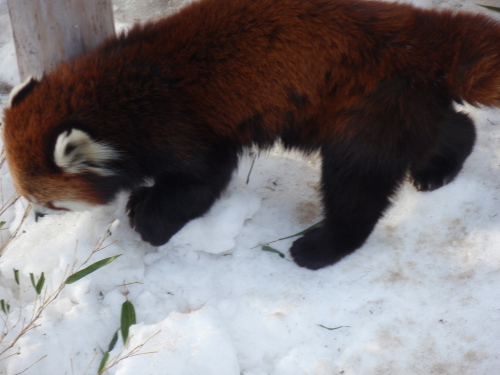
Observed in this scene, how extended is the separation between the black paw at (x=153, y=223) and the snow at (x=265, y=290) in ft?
0.26

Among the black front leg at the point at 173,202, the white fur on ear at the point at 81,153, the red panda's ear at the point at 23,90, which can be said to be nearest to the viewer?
the white fur on ear at the point at 81,153

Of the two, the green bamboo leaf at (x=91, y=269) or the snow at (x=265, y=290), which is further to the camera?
the green bamboo leaf at (x=91, y=269)

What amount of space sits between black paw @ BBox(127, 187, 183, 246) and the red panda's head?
214 millimetres

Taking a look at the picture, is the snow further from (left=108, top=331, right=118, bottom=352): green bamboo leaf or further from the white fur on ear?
the white fur on ear

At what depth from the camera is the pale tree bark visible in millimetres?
2820

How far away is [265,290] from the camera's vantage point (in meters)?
2.82

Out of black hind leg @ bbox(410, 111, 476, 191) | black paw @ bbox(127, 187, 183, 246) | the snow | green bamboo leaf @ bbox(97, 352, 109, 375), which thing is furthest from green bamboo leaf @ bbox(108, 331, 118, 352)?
black hind leg @ bbox(410, 111, 476, 191)

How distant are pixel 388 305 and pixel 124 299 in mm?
1263

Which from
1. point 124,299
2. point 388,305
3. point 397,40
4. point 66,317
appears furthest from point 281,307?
point 397,40

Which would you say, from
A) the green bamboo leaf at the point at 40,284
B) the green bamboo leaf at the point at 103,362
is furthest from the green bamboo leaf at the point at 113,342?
the green bamboo leaf at the point at 40,284

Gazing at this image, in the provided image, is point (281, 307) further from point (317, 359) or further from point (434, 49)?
point (434, 49)

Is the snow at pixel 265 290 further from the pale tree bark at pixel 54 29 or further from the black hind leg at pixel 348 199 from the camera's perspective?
the pale tree bark at pixel 54 29

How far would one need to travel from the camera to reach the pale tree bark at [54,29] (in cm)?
282

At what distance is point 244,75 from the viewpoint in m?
2.69
